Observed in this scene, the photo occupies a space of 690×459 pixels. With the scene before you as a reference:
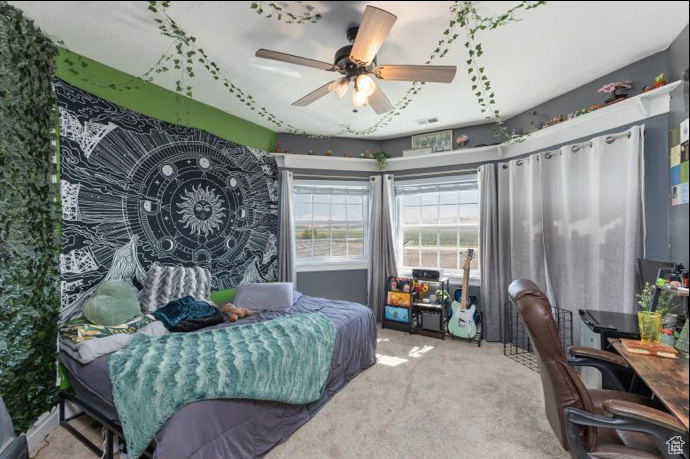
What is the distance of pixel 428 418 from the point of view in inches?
77.2

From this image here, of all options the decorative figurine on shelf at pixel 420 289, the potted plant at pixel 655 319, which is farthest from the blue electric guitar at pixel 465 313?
the potted plant at pixel 655 319

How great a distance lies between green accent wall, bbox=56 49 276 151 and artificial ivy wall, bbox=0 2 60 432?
195 millimetres

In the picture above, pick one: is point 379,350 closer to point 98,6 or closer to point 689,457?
point 689,457

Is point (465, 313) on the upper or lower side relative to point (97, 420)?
upper

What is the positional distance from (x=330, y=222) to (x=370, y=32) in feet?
9.69

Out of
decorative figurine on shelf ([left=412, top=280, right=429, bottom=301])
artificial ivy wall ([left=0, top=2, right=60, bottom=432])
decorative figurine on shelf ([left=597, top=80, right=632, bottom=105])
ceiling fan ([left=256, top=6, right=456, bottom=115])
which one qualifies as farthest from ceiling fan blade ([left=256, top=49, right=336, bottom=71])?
decorative figurine on shelf ([left=412, top=280, right=429, bottom=301])

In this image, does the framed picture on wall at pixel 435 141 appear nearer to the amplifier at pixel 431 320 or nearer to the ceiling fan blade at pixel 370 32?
the amplifier at pixel 431 320

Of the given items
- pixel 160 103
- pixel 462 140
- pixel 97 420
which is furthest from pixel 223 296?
pixel 462 140

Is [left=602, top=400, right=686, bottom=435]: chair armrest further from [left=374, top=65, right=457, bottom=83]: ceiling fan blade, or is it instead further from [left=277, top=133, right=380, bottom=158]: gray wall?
[left=277, top=133, right=380, bottom=158]: gray wall

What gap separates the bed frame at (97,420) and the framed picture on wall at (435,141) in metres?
3.79

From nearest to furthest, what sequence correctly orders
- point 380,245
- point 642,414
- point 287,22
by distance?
1. point 642,414
2. point 287,22
3. point 380,245

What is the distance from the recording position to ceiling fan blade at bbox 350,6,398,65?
995 mm

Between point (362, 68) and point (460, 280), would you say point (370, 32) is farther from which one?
point (460, 280)

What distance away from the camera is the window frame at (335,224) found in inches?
152
